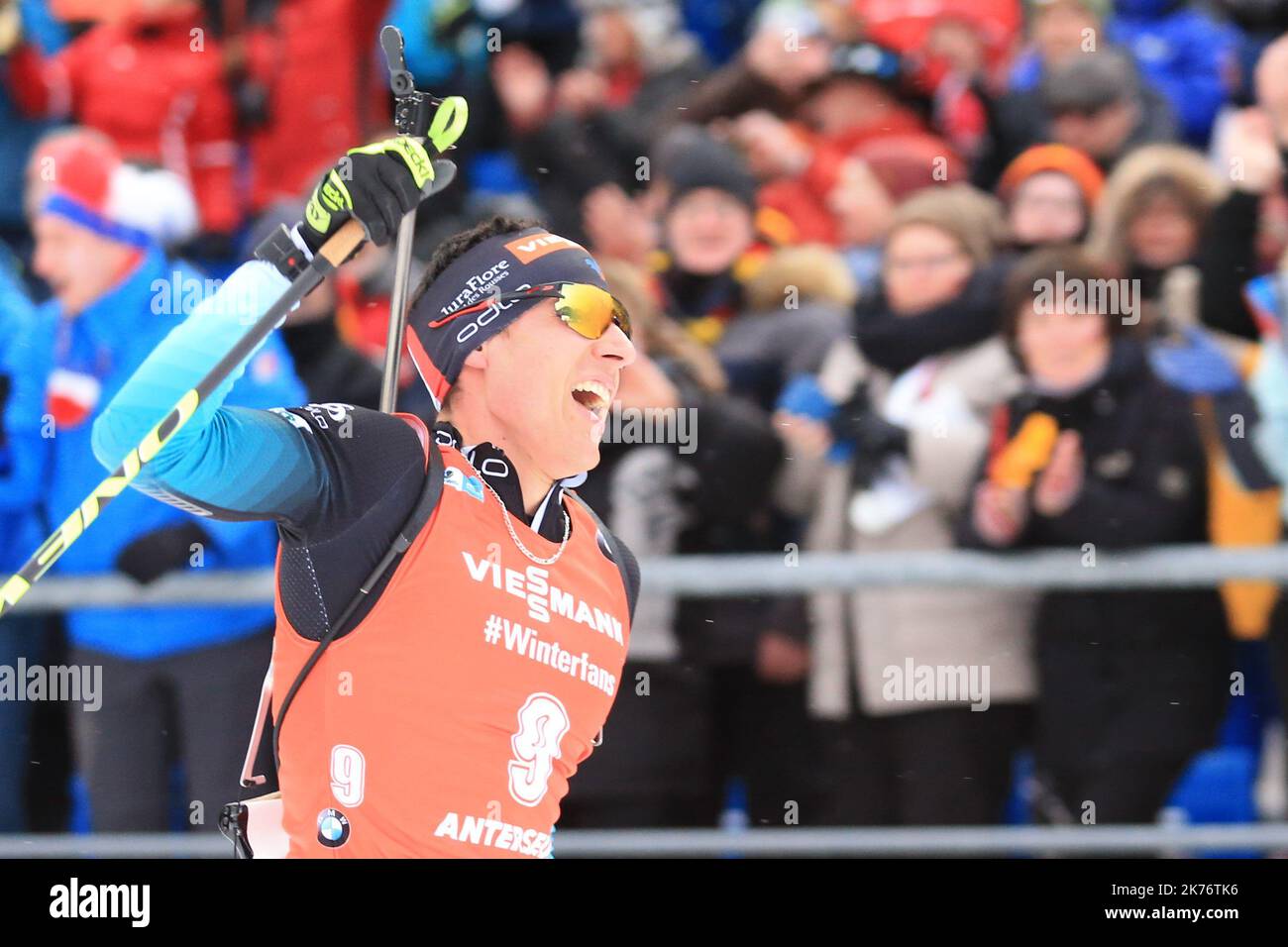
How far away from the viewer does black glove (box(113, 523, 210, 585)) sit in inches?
212

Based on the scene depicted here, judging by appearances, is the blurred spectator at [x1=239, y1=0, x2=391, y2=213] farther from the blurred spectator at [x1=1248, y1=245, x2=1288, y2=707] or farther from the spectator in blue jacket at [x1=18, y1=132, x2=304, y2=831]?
the blurred spectator at [x1=1248, y1=245, x2=1288, y2=707]

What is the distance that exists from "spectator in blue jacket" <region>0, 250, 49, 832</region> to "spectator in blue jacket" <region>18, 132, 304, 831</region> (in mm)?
47

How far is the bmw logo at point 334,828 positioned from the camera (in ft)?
10.9

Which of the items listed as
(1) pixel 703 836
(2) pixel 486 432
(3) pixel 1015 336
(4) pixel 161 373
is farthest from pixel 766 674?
(4) pixel 161 373

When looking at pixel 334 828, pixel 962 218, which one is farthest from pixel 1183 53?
pixel 334 828

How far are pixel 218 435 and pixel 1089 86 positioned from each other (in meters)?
4.07

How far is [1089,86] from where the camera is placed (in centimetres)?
641

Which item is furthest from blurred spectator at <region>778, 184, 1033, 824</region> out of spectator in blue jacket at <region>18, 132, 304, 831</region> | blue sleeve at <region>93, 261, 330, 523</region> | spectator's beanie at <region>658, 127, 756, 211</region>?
blue sleeve at <region>93, 261, 330, 523</region>

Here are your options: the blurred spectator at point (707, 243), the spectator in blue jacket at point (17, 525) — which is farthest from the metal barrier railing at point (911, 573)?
the blurred spectator at point (707, 243)

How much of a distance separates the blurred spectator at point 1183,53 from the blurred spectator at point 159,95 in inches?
123

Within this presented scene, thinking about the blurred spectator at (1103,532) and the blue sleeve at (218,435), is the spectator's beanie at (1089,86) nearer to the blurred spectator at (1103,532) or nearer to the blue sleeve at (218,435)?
the blurred spectator at (1103,532)

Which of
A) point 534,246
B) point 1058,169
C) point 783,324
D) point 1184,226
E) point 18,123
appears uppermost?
point 18,123

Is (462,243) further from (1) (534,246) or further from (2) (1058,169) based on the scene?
(2) (1058,169)
